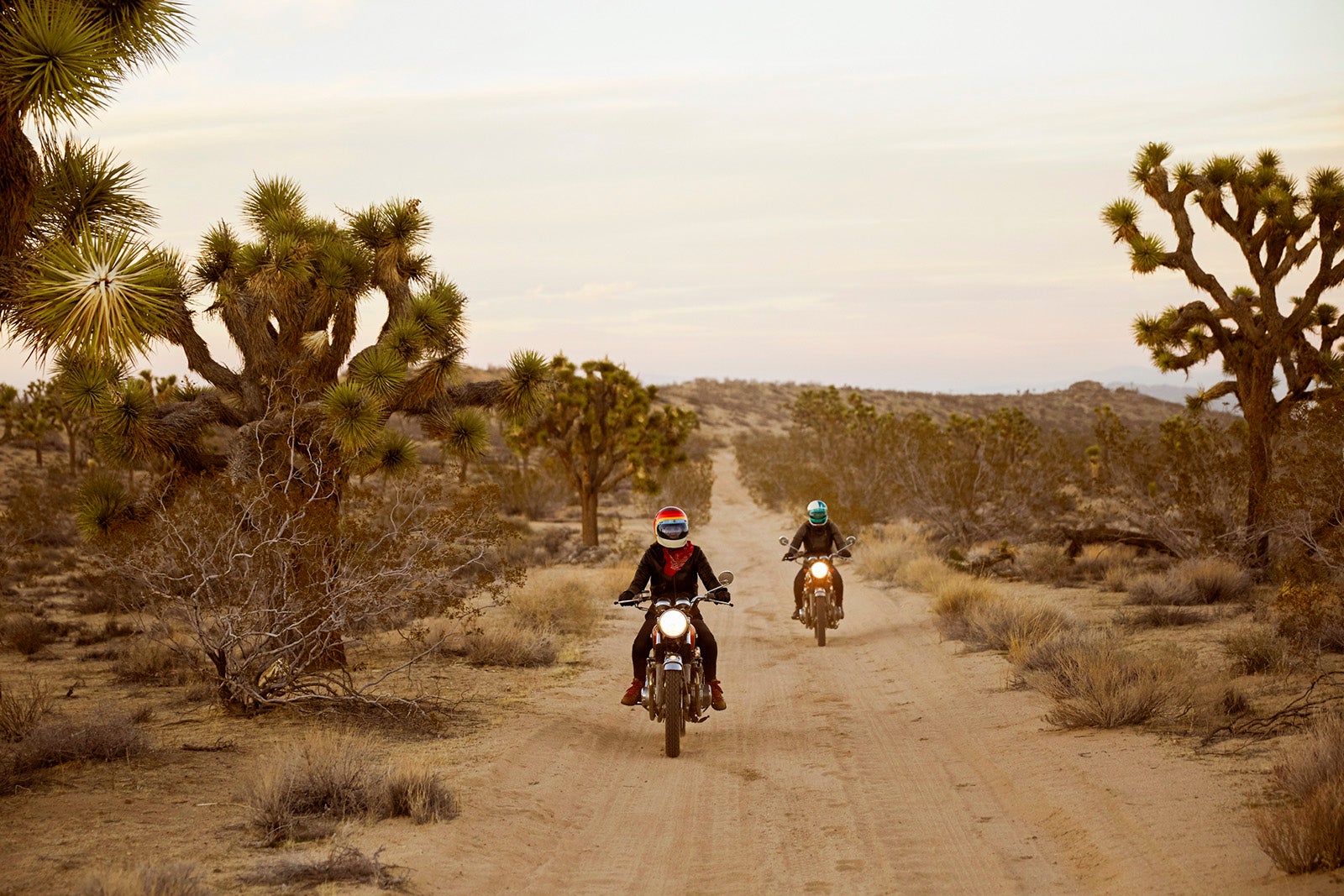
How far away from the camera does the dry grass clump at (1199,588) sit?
50.4 ft

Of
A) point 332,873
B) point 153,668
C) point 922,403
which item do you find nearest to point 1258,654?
point 332,873

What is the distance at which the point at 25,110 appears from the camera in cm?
725

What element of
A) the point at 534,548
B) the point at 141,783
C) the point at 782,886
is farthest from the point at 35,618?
the point at 782,886

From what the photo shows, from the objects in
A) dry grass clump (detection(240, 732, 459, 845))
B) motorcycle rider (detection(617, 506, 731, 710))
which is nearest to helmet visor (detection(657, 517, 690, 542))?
motorcycle rider (detection(617, 506, 731, 710))

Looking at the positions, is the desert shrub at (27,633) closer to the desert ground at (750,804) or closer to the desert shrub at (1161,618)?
the desert ground at (750,804)

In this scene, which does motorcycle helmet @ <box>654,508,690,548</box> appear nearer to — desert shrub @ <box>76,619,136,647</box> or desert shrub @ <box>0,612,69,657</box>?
desert shrub @ <box>0,612,69,657</box>

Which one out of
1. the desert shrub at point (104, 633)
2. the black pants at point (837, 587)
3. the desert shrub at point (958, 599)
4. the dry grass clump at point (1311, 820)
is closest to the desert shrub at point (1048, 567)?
the desert shrub at point (958, 599)

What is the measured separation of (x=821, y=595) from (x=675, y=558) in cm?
569

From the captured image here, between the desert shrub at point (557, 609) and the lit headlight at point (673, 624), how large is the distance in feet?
21.2

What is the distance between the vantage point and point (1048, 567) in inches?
782

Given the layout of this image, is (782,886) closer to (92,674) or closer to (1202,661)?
(1202,661)

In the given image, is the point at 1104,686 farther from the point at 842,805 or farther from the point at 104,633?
the point at 104,633

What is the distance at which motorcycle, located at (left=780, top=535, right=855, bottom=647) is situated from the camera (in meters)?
14.3

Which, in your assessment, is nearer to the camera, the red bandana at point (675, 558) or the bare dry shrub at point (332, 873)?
the bare dry shrub at point (332, 873)
